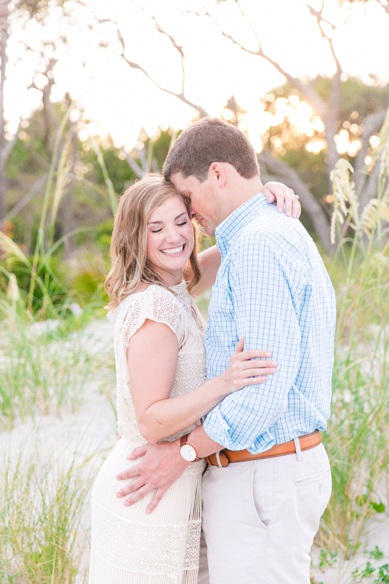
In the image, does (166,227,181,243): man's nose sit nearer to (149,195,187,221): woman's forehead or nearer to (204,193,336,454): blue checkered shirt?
(149,195,187,221): woman's forehead

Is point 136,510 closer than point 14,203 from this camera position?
Yes

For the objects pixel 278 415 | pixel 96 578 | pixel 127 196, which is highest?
pixel 127 196

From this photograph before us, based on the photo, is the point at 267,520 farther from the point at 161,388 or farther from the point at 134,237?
the point at 134,237

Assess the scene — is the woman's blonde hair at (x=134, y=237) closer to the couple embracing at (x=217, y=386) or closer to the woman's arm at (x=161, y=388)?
the couple embracing at (x=217, y=386)

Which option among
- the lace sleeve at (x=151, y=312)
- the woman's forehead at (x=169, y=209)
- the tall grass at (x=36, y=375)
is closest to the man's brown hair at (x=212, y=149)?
the woman's forehead at (x=169, y=209)

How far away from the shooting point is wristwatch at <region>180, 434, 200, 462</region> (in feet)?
5.74

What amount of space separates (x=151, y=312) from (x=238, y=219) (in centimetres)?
41

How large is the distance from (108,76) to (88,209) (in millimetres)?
9904

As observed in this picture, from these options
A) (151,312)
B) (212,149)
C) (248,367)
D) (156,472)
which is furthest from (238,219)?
(156,472)

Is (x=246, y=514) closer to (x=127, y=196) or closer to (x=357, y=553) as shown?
(x=127, y=196)

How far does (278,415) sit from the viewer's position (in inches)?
61.3

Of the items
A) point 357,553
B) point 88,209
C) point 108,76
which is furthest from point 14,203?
point 357,553

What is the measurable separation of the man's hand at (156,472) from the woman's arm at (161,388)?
7 cm

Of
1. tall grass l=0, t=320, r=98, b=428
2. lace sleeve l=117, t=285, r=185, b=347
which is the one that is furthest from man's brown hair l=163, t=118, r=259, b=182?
tall grass l=0, t=320, r=98, b=428
